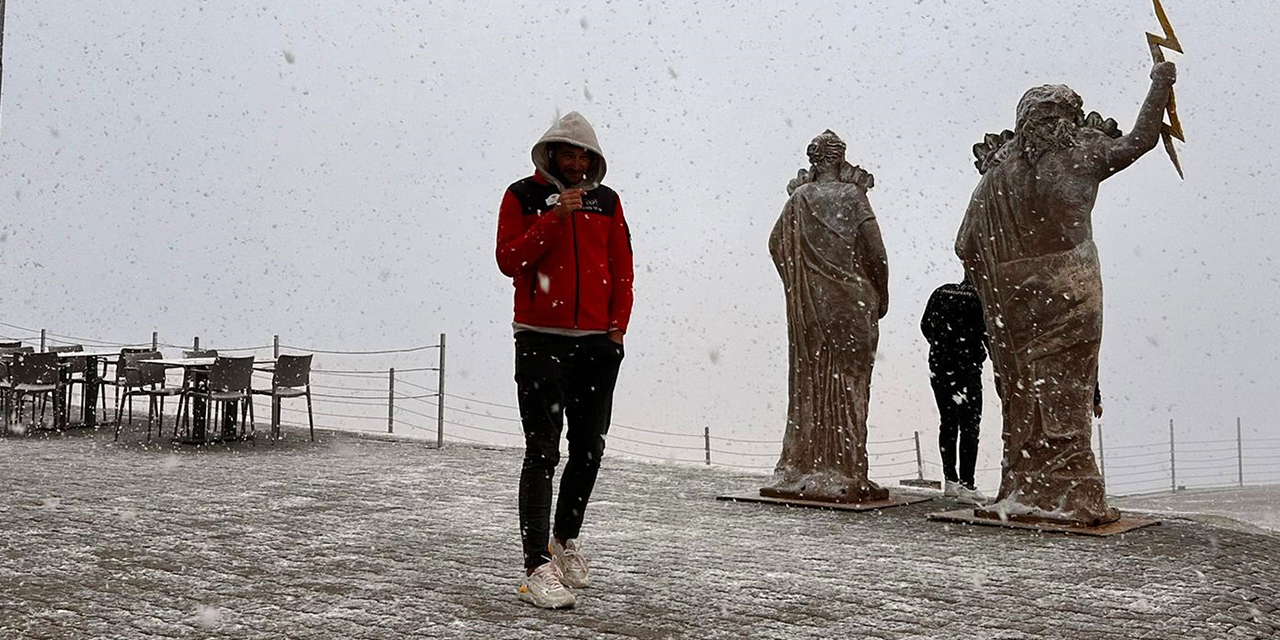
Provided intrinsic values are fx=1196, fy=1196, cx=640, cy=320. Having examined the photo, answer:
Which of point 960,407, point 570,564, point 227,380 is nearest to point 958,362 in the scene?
point 960,407

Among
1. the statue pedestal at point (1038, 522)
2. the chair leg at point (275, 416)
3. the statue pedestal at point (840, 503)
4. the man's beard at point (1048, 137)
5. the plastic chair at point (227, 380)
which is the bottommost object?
the statue pedestal at point (1038, 522)

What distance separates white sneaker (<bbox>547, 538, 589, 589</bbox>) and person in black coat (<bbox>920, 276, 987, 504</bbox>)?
3677mm

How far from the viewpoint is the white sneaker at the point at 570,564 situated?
4586mm

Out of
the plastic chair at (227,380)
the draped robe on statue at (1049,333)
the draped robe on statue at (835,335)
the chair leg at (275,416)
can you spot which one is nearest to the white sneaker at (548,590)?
the draped robe on statue at (1049,333)

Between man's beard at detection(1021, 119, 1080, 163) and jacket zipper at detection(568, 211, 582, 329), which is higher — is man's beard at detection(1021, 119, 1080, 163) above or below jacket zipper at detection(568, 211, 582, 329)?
above

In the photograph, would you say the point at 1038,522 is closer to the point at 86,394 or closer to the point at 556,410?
the point at 556,410

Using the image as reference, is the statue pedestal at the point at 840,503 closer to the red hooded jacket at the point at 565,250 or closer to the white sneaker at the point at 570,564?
the white sneaker at the point at 570,564

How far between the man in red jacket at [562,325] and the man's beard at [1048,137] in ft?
9.89

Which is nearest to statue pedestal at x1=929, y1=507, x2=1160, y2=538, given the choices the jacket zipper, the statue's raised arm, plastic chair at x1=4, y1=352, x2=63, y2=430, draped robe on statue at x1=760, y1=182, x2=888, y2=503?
draped robe on statue at x1=760, y1=182, x2=888, y2=503

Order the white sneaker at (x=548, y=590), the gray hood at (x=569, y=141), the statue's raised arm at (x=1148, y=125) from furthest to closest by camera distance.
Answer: the statue's raised arm at (x=1148, y=125) → the gray hood at (x=569, y=141) → the white sneaker at (x=548, y=590)

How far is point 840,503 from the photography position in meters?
7.41

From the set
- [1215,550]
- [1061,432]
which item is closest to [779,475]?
[1061,432]

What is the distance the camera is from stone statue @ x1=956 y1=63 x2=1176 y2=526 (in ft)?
21.1

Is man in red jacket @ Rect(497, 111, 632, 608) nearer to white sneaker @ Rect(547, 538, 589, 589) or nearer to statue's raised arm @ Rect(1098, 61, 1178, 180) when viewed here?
white sneaker @ Rect(547, 538, 589, 589)
